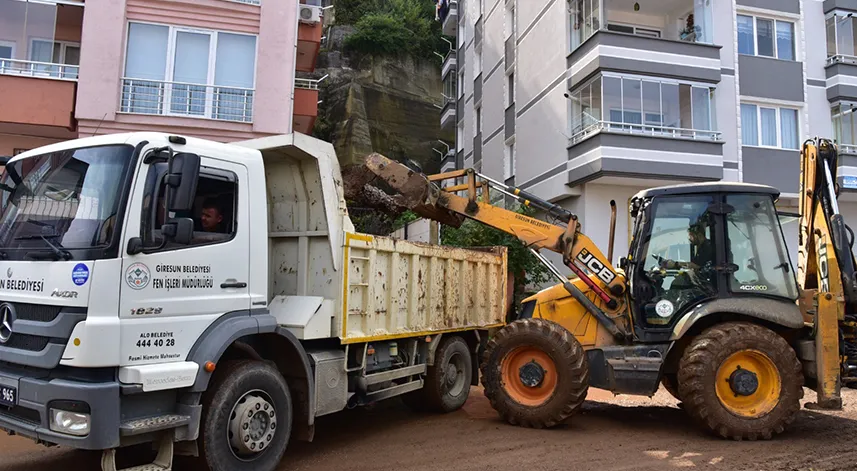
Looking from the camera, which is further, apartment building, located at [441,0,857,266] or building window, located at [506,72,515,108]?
building window, located at [506,72,515,108]

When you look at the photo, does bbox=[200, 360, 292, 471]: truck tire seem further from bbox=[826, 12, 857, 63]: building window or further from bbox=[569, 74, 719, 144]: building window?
bbox=[826, 12, 857, 63]: building window

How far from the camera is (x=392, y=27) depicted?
132 feet

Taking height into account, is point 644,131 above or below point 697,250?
above

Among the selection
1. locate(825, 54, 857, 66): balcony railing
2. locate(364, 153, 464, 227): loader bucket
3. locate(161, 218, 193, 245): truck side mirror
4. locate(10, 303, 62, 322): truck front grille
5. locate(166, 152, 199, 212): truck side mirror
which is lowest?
locate(10, 303, 62, 322): truck front grille

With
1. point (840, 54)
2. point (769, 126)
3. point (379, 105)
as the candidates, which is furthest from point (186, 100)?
point (379, 105)

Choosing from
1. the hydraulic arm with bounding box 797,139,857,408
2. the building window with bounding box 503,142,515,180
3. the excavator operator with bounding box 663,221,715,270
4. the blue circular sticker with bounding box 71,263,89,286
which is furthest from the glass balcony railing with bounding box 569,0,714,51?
the blue circular sticker with bounding box 71,263,89,286

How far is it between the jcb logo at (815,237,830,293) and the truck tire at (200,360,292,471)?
5.72m

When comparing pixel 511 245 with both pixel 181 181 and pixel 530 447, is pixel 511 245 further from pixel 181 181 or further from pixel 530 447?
pixel 181 181

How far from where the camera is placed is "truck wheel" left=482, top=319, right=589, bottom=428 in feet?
22.6

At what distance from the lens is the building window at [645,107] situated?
15.7 metres

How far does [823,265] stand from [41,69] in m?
15.4

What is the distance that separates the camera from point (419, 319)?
7141mm

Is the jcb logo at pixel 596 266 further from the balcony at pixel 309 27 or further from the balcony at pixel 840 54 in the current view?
the balcony at pixel 840 54

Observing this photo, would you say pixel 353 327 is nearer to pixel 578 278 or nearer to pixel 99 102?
pixel 578 278
